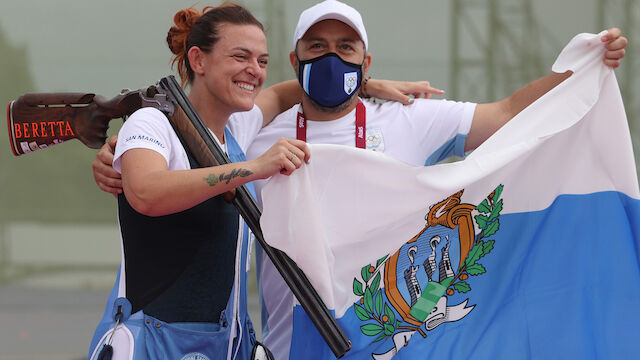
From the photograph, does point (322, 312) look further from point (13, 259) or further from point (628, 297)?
point (13, 259)

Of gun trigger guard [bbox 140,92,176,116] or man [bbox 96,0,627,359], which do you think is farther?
man [bbox 96,0,627,359]

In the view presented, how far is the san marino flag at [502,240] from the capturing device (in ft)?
7.00

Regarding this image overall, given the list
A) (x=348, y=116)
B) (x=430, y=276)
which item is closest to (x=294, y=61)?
(x=348, y=116)

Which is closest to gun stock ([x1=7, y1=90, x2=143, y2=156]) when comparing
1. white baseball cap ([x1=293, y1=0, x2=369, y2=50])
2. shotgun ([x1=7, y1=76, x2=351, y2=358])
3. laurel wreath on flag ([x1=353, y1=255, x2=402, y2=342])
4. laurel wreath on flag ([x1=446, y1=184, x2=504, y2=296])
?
shotgun ([x1=7, y1=76, x2=351, y2=358])

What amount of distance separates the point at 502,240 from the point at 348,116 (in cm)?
76

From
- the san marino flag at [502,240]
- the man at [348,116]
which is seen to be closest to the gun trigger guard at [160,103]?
the san marino flag at [502,240]

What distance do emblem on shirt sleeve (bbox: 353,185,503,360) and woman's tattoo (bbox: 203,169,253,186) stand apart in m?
0.57

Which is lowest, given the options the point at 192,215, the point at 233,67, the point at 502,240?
the point at 502,240

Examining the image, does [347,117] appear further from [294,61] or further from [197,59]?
[197,59]

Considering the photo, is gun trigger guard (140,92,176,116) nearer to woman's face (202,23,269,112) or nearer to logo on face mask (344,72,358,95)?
woman's face (202,23,269,112)

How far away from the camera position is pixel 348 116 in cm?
260

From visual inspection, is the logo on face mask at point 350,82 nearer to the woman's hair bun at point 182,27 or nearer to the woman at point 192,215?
the woman at point 192,215

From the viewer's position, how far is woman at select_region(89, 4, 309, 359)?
1.80 m

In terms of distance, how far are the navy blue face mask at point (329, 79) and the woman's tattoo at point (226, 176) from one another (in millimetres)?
800
